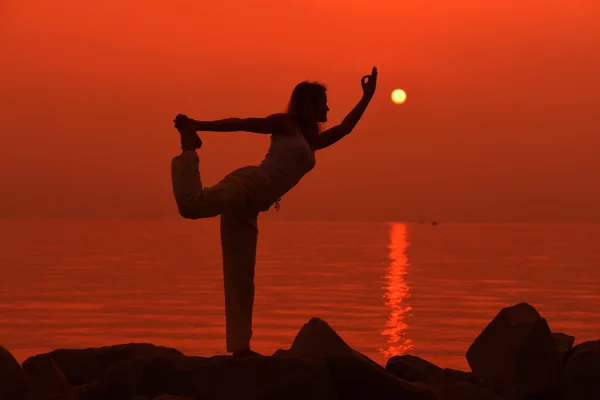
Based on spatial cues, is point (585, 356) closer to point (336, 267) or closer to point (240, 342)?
point (240, 342)

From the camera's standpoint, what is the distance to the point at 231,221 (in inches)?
332

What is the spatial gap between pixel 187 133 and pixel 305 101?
104cm

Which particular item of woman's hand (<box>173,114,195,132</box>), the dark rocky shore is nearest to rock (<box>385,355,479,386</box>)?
the dark rocky shore

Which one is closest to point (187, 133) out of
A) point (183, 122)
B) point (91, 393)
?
point (183, 122)

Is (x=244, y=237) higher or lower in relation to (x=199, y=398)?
higher

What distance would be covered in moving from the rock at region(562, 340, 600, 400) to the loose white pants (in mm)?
3296

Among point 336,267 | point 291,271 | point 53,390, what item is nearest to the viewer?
point 53,390

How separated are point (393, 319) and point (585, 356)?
1811 centimetres

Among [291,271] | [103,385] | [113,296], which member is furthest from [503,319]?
[291,271]

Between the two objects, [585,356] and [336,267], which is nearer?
[585,356]

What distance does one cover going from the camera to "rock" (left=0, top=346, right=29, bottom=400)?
338 inches

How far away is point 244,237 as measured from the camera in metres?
8.45

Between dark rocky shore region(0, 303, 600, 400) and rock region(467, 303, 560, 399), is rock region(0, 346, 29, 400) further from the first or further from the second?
rock region(467, 303, 560, 399)

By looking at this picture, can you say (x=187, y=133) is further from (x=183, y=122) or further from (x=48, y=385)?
(x=48, y=385)
